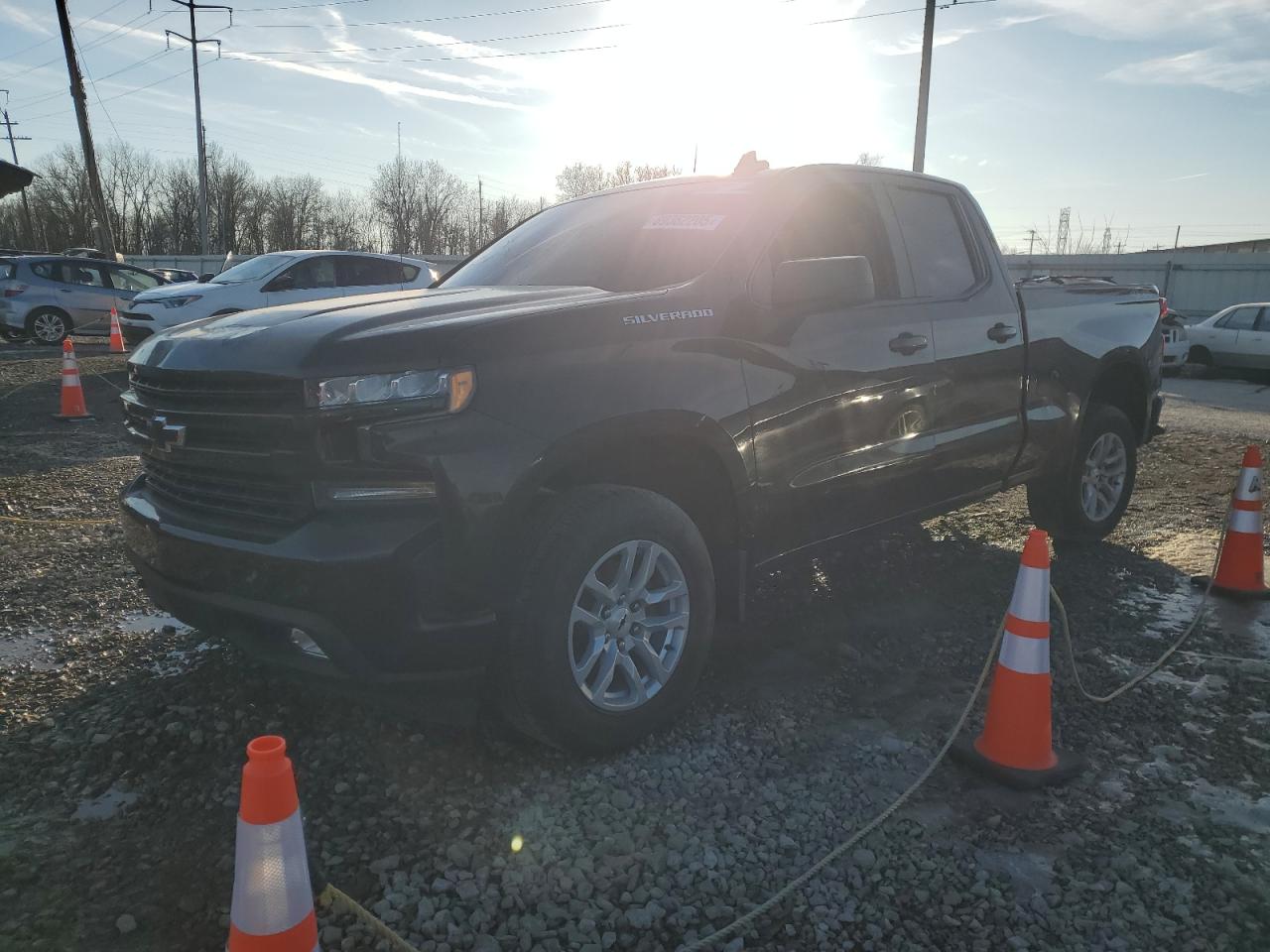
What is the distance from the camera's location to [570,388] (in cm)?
269

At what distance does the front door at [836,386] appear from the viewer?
10.7ft

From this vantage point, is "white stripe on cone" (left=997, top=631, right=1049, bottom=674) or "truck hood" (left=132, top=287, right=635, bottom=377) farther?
"white stripe on cone" (left=997, top=631, right=1049, bottom=674)

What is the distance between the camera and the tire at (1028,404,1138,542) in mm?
5117

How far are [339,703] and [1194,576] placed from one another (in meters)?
4.33

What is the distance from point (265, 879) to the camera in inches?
61.4

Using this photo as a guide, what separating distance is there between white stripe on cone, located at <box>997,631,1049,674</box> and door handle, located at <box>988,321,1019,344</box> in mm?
1909

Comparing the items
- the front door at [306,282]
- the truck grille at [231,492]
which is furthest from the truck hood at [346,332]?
the front door at [306,282]

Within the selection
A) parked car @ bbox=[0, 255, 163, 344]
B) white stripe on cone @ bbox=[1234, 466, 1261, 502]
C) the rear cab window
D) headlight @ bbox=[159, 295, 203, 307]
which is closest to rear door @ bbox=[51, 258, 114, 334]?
parked car @ bbox=[0, 255, 163, 344]

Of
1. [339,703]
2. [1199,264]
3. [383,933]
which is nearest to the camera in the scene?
[383,933]

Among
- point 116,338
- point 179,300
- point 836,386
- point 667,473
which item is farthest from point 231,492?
point 116,338

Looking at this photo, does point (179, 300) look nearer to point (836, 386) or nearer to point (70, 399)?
point (70, 399)

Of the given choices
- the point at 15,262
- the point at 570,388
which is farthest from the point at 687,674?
the point at 15,262

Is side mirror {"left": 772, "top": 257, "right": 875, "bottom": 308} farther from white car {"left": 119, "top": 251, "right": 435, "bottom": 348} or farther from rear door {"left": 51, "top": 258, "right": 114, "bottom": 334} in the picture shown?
rear door {"left": 51, "top": 258, "right": 114, "bottom": 334}

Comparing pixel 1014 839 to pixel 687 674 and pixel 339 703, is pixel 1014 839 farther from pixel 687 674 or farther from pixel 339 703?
pixel 339 703
